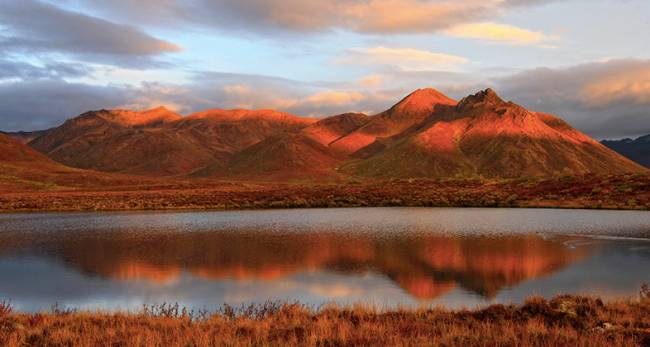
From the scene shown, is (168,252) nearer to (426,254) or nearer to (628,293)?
(426,254)

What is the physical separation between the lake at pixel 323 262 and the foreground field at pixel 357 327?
10.0ft

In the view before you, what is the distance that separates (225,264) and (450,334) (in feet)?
57.3

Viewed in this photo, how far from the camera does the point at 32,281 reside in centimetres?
2377

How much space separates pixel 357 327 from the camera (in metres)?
13.8

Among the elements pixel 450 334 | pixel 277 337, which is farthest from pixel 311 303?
pixel 450 334

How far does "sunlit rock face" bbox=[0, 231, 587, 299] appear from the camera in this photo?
78.6 ft

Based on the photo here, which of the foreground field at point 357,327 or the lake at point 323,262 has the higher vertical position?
the foreground field at point 357,327

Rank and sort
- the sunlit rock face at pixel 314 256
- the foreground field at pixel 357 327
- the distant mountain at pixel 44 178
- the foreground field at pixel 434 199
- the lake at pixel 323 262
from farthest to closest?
the distant mountain at pixel 44 178, the foreground field at pixel 434 199, the sunlit rock face at pixel 314 256, the lake at pixel 323 262, the foreground field at pixel 357 327

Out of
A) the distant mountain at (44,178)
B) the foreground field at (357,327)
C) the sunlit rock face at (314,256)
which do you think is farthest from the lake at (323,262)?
the distant mountain at (44,178)

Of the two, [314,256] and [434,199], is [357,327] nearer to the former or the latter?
[314,256]

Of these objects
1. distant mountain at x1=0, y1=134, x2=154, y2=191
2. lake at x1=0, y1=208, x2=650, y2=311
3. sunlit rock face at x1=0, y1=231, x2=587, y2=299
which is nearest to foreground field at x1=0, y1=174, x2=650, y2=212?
lake at x1=0, y1=208, x2=650, y2=311

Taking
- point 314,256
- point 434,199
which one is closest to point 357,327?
point 314,256

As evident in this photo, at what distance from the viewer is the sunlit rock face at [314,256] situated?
78.6 feet

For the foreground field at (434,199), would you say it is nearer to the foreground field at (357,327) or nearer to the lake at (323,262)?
the lake at (323,262)
